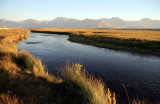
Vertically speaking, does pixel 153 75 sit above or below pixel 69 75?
below

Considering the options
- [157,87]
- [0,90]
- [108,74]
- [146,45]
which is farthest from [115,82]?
[146,45]

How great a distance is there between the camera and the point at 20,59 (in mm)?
10664

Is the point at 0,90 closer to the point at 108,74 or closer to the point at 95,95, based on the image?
the point at 95,95

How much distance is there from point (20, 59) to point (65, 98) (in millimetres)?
7802

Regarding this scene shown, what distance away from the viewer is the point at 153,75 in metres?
10.9

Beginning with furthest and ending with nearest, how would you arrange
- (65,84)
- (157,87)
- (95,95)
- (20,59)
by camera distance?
(20,59)
(157,87)
(65,84)
(95,95)

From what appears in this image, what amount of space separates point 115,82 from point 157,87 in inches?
127

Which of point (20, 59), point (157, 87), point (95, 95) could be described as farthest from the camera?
point (20, 59)

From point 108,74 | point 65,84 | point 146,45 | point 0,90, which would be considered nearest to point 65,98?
point 65,84

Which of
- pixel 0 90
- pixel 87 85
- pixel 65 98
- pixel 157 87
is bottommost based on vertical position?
pixel 157 87

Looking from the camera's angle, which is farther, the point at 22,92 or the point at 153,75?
the point at 153,75

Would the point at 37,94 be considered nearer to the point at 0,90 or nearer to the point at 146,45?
the point at 0,90

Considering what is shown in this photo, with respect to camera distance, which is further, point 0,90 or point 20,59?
point 20,59

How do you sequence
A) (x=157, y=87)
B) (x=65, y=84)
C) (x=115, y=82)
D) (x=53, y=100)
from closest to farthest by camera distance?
(x=53, y=100), (x=65, y=84), (x=157, y=87), (x=115, y=82)
